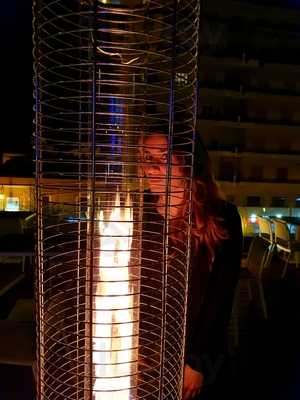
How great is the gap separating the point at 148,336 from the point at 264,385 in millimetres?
1507

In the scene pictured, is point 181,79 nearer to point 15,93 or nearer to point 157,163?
point 157,163

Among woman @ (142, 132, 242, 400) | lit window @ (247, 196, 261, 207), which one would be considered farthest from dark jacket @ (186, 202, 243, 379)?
lit window @ (247, 196, 261, 207)

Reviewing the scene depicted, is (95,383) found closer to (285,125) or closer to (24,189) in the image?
(24,189)

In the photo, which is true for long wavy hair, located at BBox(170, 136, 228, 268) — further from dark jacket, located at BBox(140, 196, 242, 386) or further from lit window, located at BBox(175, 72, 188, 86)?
lit window, located at BBox(175, 72, 188, 86)

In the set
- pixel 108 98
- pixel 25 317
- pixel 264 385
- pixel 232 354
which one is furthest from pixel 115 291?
pixel 232 354

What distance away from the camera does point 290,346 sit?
245cm

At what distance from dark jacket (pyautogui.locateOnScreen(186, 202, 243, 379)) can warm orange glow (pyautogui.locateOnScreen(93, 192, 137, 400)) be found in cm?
38

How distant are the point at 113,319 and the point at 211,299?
0.45m

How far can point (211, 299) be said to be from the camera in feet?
3.14

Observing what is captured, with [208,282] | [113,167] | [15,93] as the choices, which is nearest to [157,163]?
[113,167]

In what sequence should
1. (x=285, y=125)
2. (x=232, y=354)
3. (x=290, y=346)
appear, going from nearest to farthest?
1. (x=232, y=354)
2. (x=290, y=346)
3. (x=285, y=125)

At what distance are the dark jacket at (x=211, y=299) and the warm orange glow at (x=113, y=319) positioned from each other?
0.38 m

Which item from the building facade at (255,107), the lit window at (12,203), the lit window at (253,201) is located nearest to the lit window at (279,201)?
the building facade at (255,107)

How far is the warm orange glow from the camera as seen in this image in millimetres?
536
